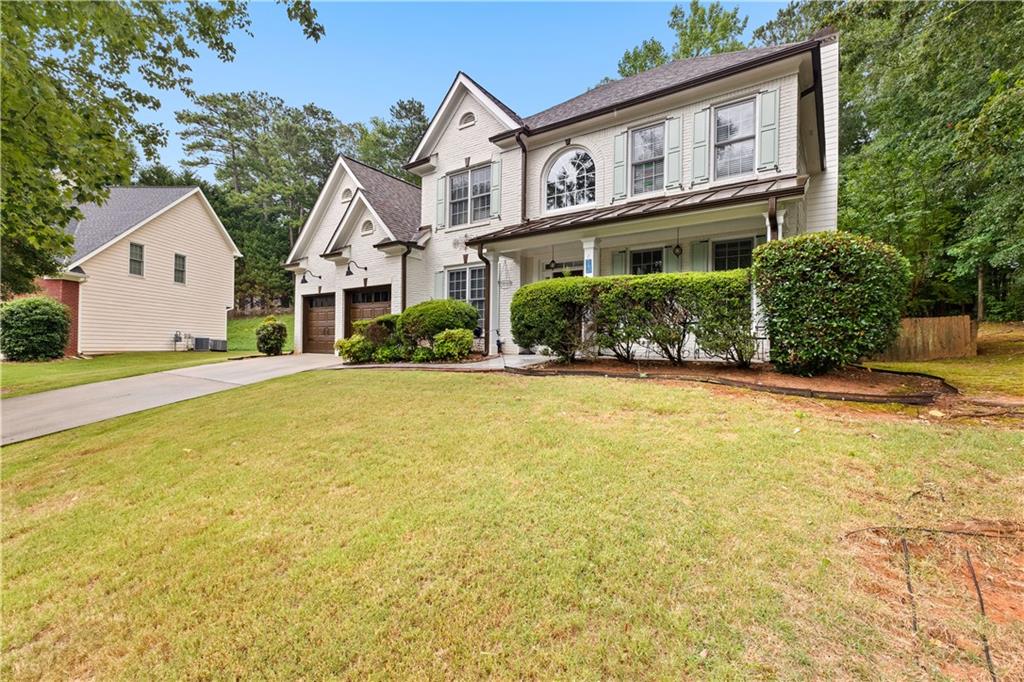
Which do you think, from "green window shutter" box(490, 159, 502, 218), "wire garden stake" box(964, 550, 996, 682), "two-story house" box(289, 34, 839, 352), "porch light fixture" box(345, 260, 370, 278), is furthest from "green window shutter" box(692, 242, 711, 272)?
"porch light fixture" box(345, 260, 370, 278)

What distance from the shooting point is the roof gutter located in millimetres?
8656

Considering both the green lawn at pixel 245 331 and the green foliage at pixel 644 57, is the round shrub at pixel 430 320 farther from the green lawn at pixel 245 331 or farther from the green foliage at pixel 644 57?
the green foliage at pixel 644 57

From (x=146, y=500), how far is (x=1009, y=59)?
1946 cm

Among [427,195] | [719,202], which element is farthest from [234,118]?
[719,202]

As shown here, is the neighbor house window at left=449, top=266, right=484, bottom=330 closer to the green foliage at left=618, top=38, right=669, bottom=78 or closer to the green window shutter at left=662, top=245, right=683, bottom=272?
the green window shutter at left=662, top=245, right=683, bottom=272

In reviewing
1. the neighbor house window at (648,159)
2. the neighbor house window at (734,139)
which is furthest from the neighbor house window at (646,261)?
the neighbor house window at (734,139)

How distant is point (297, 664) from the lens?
1817mm

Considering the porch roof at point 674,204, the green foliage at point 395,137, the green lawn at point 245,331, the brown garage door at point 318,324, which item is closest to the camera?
the porch roof at point 674,204

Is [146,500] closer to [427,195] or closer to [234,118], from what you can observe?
[427,195]

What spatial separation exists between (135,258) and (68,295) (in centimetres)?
311

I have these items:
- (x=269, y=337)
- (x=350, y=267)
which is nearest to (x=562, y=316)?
(x=350, y=267)

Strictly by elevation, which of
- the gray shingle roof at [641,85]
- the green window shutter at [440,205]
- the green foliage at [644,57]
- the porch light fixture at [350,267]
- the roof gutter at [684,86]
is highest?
the green foliage at [644,57]

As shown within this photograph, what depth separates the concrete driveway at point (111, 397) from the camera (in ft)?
21.8

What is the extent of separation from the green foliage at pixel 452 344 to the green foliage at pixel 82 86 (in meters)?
6.40
